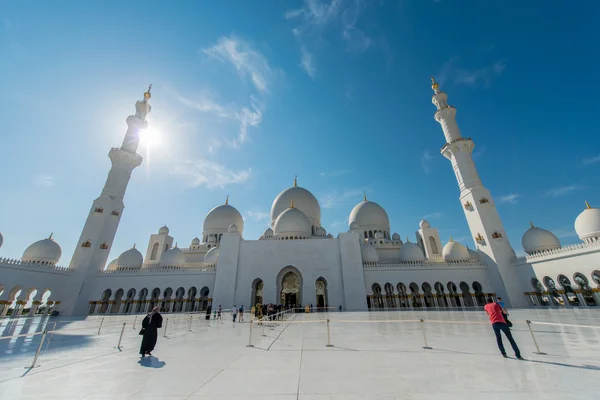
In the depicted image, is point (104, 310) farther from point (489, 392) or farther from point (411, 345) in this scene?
point (489, 392)

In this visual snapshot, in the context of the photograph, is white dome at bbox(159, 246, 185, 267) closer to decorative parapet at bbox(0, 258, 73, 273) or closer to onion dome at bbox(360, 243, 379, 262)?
decorative parapet at bbox(0, 258, 73, 273)

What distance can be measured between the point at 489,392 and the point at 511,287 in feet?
84.6

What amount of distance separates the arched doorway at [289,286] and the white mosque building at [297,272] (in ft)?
0.34

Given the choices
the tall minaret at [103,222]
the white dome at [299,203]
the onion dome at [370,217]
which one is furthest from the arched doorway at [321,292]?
the tall minaret at [103,222]

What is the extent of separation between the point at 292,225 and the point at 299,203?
600cm

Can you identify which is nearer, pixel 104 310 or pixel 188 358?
pixel 188 358

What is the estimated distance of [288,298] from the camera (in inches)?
1016

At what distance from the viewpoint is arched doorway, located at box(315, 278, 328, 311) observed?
24473 mm

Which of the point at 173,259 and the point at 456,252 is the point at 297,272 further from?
the point at 456,252

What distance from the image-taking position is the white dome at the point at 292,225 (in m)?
27.6

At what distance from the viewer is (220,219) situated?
1412 inches

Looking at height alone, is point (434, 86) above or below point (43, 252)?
above

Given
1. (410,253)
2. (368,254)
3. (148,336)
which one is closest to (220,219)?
(368,254)

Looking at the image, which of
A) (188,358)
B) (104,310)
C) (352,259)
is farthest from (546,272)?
(104,310)
